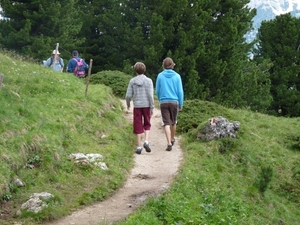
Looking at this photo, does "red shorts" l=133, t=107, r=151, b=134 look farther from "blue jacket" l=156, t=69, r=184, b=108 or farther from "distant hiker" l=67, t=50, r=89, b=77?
"distant hiker" l=67, t=50, r=89, b=77

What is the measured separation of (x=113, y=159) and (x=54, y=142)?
141 cm

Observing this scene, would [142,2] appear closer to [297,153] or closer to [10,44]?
[10,44]

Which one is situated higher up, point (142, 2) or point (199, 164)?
point (142, 2)

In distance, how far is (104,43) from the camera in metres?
33.7

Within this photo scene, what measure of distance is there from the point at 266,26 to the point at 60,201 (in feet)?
105

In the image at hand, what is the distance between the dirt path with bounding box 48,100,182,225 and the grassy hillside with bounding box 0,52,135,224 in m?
0.21

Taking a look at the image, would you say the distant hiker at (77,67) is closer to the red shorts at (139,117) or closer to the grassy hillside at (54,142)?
the grassy hillside at (54,142)

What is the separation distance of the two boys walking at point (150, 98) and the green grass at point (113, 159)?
673 mm

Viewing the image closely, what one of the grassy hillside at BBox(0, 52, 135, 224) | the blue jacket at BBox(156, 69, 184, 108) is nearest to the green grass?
the grassy hillside at BBox(0, 52, 135, 224)

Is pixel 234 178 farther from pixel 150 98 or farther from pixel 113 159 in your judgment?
pixel 113 159

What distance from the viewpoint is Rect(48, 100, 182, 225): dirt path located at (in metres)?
7.23

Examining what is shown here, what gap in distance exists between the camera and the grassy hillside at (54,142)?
776 centimetres

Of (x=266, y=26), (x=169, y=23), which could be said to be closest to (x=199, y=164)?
(x=169, y=23)

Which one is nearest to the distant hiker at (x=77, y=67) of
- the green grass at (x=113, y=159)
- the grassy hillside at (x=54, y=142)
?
the green grass at (x=113, y=159)
